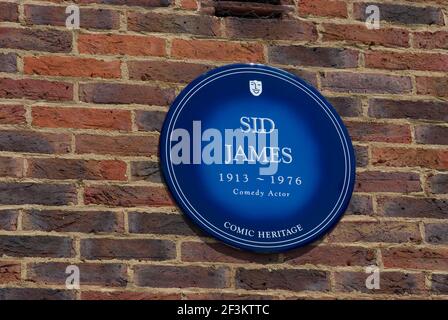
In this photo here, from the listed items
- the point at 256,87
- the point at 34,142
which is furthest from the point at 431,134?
the point at 34,142

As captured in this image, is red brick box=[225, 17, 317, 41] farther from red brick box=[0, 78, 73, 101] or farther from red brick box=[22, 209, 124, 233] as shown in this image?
red brick box=[22, 209, 124, 233]

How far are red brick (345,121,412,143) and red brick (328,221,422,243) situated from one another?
283mm

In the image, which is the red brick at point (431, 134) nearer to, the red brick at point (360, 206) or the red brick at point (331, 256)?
the red brick at point (360, 206)

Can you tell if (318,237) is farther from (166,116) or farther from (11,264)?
(11,264)

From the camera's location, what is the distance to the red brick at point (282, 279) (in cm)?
332

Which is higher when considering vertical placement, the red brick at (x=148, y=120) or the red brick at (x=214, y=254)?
the red brick at (x=148, y=120)

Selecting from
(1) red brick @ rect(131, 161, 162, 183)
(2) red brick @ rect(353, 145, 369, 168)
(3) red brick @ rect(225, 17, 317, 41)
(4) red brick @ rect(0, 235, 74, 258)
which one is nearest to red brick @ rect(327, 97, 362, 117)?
(2) red brick @ rect(353, 145, 369, 168)

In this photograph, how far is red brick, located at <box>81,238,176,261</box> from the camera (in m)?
3.26

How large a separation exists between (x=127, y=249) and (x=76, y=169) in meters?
0.30

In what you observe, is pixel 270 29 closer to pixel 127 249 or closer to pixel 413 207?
pixel 413 207

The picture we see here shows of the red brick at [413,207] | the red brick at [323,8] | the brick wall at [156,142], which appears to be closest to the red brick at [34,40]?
the brick wall at [156,142]

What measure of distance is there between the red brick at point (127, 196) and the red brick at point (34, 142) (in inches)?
6.3

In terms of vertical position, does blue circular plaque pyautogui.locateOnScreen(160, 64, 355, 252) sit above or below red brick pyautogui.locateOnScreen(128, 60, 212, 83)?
below
